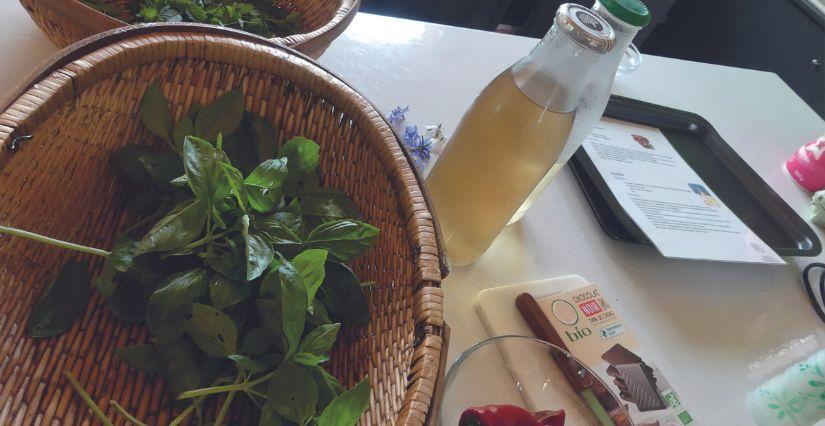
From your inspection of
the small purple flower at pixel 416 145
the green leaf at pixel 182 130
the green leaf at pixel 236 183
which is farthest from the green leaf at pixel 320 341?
the small purple flower at pixel 416 145

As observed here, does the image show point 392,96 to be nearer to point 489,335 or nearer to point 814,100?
point 489,335

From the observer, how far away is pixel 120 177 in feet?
1.67

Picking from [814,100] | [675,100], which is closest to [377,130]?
[675,100]

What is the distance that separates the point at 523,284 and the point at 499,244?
2.7 inches

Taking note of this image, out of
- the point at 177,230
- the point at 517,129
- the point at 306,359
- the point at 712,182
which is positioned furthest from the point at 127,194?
the point at 712,182

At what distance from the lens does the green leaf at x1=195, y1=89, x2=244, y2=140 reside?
0.48 metres

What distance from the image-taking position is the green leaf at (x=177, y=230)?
391 millimetres

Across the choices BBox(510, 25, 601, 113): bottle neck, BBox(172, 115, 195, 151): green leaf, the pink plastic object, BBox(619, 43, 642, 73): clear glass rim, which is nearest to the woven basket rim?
BBox(172, 115, 195, 151): green leaf

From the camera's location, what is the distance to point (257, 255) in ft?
1.27

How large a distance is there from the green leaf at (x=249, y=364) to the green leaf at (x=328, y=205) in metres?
0.14

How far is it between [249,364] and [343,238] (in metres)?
0.12

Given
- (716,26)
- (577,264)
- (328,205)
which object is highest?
(328,205)

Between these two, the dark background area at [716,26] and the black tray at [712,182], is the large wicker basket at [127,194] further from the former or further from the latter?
the dark background area at [716,26]

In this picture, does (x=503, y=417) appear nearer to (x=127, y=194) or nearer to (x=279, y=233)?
(x=279, y=233)
